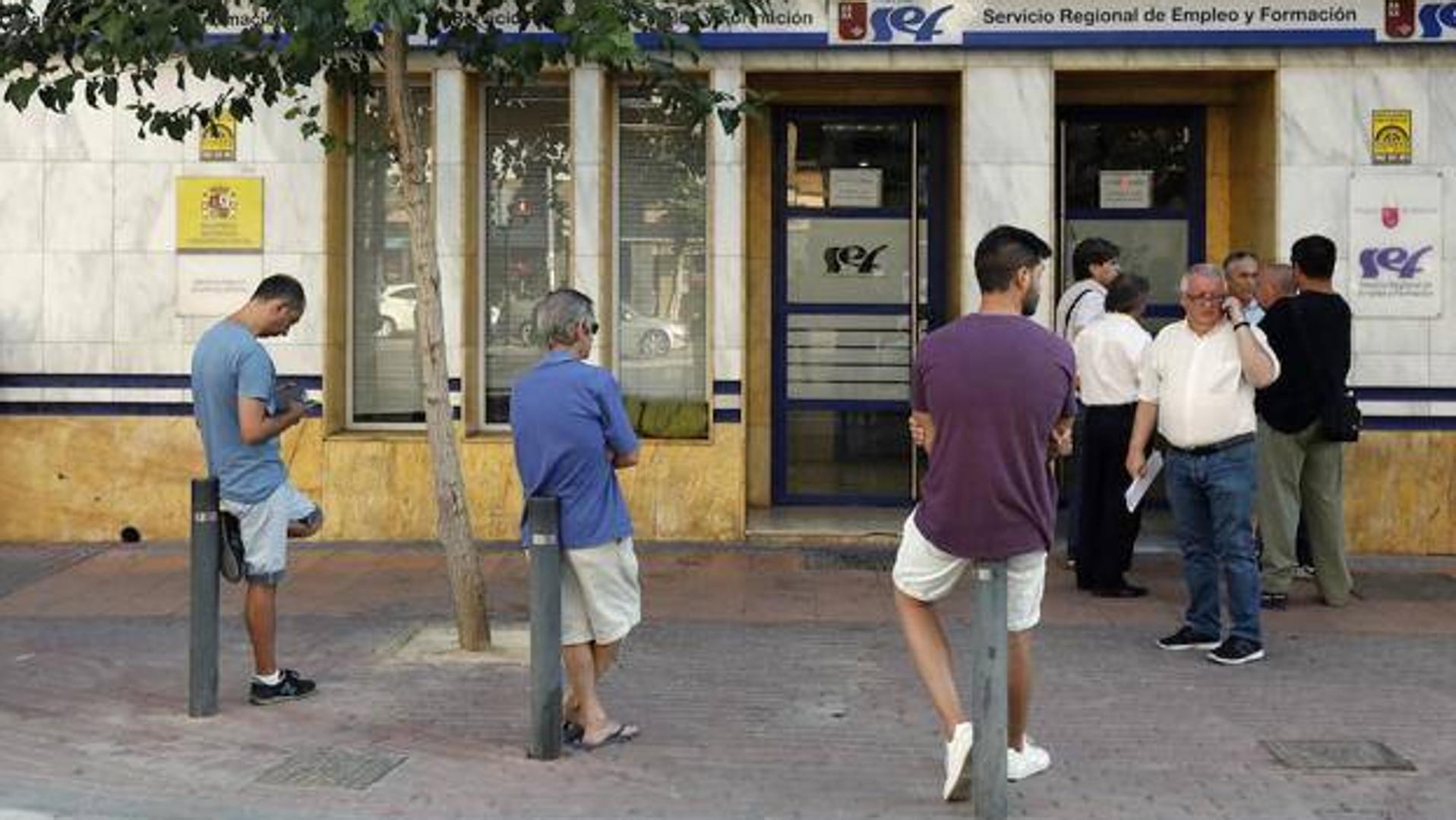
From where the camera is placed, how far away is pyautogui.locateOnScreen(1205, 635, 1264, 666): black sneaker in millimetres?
7699

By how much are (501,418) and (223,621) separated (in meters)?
3.05

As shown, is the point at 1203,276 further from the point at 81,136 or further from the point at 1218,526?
the point at 81,136

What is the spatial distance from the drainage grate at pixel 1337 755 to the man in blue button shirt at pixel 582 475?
251 centimetres

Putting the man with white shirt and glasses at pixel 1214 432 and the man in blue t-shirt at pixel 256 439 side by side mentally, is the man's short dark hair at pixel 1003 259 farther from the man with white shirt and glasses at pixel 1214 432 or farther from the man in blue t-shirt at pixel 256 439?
the man in blue t-shirt at pixel 256 439

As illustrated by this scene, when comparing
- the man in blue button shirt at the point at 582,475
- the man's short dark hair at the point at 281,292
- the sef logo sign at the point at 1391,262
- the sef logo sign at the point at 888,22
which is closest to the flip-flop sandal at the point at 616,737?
the man in blue button shirt at the point at 582,475

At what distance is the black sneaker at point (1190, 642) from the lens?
26.2ft

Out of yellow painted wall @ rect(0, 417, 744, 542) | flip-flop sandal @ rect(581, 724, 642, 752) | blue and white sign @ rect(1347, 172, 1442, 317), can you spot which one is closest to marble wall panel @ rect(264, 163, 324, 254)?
yellow painted wall @ rect(0, 417, 744, 542)

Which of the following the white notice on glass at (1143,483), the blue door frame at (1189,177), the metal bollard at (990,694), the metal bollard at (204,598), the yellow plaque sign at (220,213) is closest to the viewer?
the metal bollard at (990,694)

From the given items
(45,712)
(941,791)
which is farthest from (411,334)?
(941,791)

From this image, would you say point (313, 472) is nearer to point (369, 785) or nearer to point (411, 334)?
point (411, 334)

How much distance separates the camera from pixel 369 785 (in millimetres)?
5887

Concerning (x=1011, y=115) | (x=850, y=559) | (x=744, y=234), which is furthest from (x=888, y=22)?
(x=850, y=559)

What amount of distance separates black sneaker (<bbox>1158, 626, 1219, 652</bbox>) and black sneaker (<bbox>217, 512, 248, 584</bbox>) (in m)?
4.31

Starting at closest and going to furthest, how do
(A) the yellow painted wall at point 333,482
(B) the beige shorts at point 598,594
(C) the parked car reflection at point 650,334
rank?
(B) the beige shorts at point 598,594 < (A) the yellow painted wall at point 333,482 < (C) the parked car reflection at point 650,334
